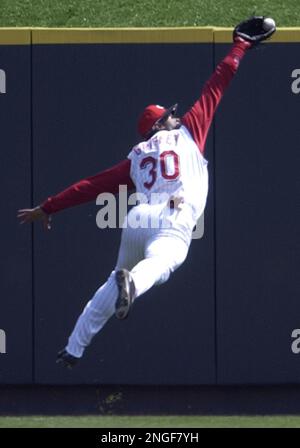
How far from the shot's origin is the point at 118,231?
11297 mm

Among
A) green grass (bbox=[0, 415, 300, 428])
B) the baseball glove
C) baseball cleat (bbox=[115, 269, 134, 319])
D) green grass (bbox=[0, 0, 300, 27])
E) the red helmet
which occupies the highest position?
green grass (bbox=[0, 0, 300, 27])

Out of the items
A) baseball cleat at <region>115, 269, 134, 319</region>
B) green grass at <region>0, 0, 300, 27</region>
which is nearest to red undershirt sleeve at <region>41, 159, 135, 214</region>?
baseball cleat at <region>115, 269, 134, 319</region>

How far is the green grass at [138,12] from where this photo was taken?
13070mm

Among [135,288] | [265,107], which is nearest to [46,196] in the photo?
[265,107]

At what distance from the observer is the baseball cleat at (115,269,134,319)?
8.09m

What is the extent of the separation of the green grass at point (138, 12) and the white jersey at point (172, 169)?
411 centimetres

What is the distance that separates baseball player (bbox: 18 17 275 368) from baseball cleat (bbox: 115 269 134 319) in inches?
0.7

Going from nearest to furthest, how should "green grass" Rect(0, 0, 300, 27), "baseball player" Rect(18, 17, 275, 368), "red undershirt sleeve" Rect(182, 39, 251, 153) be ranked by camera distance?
"baseball player" Rect(18, 17, 275, 368) → "red undershirt sleeve" Rect(182, 39, 251, 153) → "green grass" Rect(0, 0, 300, 27)

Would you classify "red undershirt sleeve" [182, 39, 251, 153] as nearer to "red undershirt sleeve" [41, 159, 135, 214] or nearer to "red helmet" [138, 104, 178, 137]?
"red helmet" [138, 104, 178, 137]

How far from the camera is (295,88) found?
11258 mm

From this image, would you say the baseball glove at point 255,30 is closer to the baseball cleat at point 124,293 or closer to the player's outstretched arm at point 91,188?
the player's outstretched arm at point 91,188

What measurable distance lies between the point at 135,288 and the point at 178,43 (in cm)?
339

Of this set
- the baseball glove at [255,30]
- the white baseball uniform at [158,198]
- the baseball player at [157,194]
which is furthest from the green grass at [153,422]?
the baseball glove at [255,30]

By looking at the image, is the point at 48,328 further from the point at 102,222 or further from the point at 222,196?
the point at 222,196
